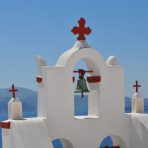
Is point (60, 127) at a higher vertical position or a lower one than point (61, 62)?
lower

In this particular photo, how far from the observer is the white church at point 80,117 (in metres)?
13.0

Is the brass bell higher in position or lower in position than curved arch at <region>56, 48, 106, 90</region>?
lower

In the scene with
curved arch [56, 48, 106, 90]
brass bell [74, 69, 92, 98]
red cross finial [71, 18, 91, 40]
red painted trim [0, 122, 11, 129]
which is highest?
red cross finial [71, 18, 91, 40]

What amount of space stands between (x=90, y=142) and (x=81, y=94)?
135 cm

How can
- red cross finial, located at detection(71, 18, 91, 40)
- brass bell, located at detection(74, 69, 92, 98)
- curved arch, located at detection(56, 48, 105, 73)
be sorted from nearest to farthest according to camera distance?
1. curved arch, located at detection(56, 48, 105, 73)
2. red cross finial, located at detection(71, 18, 91, 40)
3. brass bell, located at detection(74, 69, 92, 98)

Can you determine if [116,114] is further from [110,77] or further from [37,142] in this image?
[37,142]

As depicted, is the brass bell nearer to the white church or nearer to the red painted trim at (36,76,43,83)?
the white church

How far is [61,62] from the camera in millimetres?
13719

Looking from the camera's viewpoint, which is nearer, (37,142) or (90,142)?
(37,142)

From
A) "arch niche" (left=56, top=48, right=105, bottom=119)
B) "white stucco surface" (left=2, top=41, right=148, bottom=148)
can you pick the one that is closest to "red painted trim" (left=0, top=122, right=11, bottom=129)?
"white stucco surface" (left=2, top=41, right=148, bottom=148)

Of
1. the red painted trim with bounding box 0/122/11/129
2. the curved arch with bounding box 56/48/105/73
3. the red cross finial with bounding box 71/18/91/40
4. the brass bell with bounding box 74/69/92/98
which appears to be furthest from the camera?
the brass bell with bounding box 74/69/92/98

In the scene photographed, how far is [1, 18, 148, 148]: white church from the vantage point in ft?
42.6

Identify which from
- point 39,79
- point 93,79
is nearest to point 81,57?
point 93,79

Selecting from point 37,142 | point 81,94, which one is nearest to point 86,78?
point 81,94
